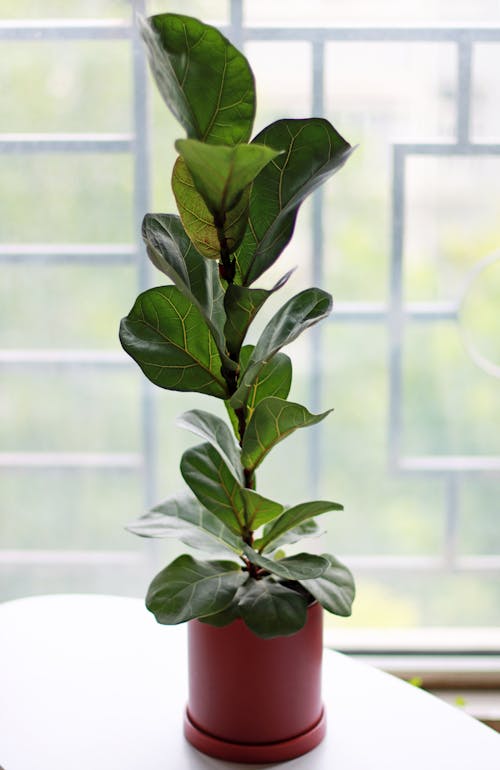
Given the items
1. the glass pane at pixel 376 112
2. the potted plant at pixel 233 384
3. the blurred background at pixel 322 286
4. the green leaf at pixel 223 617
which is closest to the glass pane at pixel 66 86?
the blurred background at pixel 322 286

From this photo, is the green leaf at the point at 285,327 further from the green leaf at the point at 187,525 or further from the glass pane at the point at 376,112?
the glass pane at the point at 376,112

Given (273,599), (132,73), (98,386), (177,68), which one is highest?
(132,73)

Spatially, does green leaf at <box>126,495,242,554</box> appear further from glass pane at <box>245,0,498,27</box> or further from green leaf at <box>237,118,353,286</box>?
glass pane at <box>245,0,498,27</box>

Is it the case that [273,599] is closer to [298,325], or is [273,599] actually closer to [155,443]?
[298,325]

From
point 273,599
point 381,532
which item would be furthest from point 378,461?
point 273,599

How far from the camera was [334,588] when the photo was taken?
736 millimetres

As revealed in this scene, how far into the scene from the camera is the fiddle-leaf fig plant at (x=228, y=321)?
64cm

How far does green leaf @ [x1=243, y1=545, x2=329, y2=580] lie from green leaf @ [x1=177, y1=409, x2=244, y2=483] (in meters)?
0.08

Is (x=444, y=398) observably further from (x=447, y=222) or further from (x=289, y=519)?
(x=289, y=519)

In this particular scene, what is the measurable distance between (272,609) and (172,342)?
0.25m

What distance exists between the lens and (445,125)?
1145 mm

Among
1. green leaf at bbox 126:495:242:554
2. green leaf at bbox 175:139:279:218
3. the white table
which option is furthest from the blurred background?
green leaf at bbox 175:139:279:218

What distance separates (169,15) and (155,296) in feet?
0.73

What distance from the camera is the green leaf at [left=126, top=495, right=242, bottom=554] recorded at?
0.76 m
